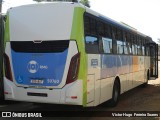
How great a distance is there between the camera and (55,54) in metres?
8.75

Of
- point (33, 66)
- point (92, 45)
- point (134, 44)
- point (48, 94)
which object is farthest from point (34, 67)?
point (134, 44)

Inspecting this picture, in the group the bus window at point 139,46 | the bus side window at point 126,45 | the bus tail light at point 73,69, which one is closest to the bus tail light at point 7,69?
the bus tail light at point 73,69

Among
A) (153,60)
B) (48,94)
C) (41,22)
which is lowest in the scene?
(48,94)

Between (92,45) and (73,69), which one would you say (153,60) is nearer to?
(92,45)

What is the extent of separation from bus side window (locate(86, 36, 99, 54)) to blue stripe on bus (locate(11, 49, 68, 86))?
721 mm

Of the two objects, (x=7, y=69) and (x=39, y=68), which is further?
(x=7, y=69)

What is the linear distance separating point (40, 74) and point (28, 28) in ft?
4.41

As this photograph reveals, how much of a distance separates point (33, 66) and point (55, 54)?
28.1 inches

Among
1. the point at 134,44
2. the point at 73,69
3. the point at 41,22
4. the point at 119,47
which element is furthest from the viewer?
the point at 134,44

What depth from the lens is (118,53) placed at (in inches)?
489

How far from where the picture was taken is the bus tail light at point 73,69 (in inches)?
336

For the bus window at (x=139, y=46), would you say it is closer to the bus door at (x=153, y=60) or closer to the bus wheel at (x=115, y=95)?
the bus door at (x=153, y=60)

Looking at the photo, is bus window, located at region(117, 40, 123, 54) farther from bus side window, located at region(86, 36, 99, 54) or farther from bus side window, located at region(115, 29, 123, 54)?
bus side window, located at region(86, 36, 99, 54)

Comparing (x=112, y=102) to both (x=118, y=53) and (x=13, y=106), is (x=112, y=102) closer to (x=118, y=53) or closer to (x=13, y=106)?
(x=118, y=53)
